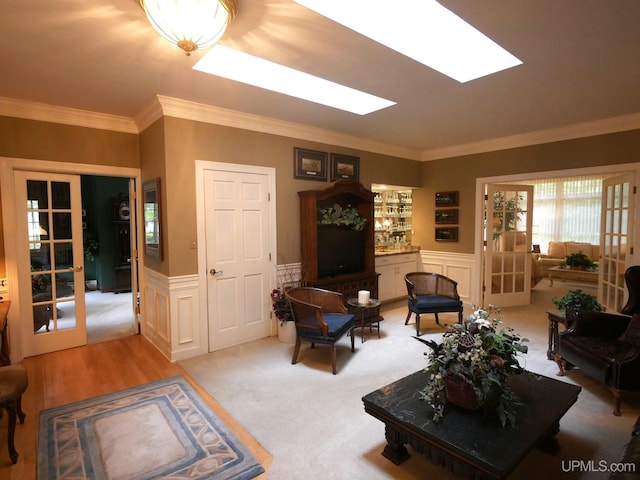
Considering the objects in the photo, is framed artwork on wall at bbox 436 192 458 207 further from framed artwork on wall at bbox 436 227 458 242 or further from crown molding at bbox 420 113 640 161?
crown molding at bbox 420 113 640 161

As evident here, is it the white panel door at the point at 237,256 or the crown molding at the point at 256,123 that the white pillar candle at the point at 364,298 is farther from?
the crown molding at the point at 256,123

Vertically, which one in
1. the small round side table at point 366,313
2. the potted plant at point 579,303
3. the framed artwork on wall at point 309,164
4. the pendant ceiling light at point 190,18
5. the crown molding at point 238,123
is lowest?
the small round side table at point 366,313

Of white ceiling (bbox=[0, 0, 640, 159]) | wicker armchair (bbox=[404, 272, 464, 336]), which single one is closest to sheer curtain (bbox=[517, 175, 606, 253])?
wicker armchair (bbox=[404, 272, 464, 336])

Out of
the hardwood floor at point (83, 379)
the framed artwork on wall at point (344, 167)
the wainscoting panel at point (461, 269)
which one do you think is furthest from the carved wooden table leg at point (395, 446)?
the wainscoting panel at point (461, 269)

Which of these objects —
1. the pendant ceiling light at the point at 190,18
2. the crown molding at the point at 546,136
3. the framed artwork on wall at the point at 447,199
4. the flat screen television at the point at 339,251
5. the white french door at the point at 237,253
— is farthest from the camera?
the framed artwork on wall at the point at 447,199

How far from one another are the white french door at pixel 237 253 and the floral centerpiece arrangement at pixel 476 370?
2.50 m

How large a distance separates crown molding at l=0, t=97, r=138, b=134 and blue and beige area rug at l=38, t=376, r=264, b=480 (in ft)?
9.17

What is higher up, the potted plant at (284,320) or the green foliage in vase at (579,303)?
the green foliage in vase at (579,303)

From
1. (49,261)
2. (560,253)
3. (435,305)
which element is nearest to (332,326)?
(435,305)

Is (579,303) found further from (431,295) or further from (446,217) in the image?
(446,217)

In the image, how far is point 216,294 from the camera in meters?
3.74

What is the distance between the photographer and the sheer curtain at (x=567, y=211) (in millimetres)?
8539

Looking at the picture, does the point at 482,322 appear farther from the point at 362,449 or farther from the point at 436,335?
the point at 436,335

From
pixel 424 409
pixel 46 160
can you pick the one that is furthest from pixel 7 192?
pixel 424 409
